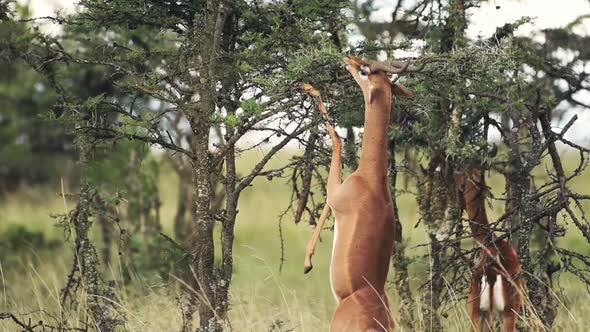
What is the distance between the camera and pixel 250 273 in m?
20.8

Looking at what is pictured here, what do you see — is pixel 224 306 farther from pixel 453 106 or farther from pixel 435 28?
pixel 435 28

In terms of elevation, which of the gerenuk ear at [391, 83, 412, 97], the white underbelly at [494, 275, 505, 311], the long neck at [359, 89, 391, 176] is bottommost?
the white underbelly at [494, 275, 505, 311]

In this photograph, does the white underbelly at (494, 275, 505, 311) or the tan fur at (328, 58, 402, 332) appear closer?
the tan fur at (328, 58, 402, 332)

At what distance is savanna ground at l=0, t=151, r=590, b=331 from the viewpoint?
32.2 feet

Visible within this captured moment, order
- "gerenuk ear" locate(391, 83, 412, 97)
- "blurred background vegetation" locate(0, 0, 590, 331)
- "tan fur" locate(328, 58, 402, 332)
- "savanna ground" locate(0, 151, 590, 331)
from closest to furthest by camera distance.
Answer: "tan fur" locate(328, 58, 402, 332) < "gerenuk ear" locate(391, 83, 412, 97) < "blurred background vegetation" locate(0, 0, 590, 331) < "savanna ground" locate(0, 151, 590, 331)

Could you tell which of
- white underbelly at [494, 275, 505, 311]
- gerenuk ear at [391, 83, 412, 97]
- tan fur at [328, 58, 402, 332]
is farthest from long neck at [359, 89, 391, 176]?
white underbelly at [494, 275, 505, 311]

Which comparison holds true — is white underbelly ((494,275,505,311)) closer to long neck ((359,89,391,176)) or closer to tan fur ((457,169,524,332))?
tan fur ((457,169,524,332))

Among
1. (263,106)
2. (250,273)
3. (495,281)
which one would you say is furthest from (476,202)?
(250,273)

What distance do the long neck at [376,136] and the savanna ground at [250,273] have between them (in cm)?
266

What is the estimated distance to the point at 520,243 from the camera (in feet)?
24.5

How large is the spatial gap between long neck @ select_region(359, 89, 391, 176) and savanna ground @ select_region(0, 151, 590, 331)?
2658 millimetres

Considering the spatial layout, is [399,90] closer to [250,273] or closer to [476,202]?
[476,202]

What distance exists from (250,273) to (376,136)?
15.4 m

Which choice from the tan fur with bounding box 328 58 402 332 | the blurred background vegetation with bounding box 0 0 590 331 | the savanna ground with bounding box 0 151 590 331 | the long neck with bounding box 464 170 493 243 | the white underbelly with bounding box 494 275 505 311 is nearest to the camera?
the tan fur with bounding box 328 58 402 332
